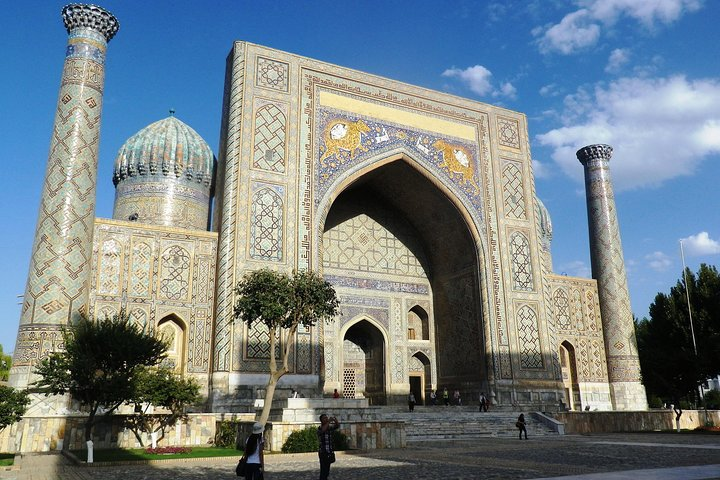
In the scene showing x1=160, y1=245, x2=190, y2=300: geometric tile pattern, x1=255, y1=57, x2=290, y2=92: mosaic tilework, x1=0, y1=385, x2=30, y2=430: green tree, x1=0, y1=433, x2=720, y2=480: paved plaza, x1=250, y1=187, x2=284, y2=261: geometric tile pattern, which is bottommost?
x1=0, y1=433, x2=720, y2=480: paved plaza

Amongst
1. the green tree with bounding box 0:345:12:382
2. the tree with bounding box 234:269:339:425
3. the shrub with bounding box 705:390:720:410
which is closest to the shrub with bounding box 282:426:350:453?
the tree with bounding box 234:269:339:425

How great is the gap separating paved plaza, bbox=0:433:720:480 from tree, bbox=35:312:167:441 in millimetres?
888

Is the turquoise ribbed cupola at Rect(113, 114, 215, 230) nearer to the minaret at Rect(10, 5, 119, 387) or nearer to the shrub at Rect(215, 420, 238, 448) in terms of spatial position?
the minaret at Rect(10, 5, 119, 387)

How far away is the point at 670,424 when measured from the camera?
1434cm

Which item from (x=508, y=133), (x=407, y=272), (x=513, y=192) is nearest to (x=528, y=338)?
(x=407, y=272)

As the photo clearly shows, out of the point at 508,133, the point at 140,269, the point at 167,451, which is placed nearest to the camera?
the point at 167,451

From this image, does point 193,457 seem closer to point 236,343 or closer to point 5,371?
point 236,343

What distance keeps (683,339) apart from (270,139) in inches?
463

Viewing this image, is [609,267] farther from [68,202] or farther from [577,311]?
[68,202]

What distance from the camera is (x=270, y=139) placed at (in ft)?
44.6

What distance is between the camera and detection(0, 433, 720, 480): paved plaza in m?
5.69

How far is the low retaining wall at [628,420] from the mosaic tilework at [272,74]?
31.6 feet

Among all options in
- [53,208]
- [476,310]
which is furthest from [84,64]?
[476,310]

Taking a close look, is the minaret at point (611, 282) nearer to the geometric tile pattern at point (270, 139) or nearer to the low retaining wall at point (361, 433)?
the geometric tile pattern at point (270, 139)
